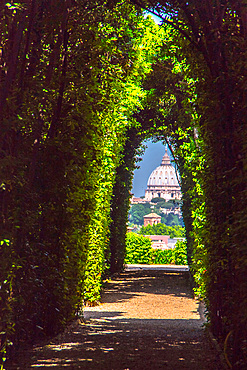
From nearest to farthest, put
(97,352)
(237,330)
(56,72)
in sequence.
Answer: (237,330) < (97,352) < (56,72)

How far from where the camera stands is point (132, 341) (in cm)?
698

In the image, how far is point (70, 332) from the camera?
7602 mm

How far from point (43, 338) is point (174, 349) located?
168cm

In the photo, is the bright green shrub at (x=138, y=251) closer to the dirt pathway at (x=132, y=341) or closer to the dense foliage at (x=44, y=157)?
the dirt pathway at (x=132, y=341)

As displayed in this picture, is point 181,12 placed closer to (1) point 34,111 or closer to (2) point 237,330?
(1) point 34,111

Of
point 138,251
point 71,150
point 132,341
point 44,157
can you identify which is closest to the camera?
point 44,157

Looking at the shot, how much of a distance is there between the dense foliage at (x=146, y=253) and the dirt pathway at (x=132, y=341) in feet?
57.4

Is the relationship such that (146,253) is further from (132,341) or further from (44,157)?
(44,157)

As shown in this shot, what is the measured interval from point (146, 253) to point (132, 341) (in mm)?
24492

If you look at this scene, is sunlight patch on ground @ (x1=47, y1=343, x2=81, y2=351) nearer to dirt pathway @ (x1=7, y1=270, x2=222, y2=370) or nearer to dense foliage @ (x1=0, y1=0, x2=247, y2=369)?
dirt pathway @ (x1=7, y1=270, x2=222, y2=370)

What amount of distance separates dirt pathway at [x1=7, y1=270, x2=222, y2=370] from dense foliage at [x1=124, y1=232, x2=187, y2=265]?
57.4 ft

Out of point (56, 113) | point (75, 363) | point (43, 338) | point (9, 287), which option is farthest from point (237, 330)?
point (56, 113)

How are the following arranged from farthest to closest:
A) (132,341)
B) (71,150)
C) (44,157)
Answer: (132,341)
(71,150)
(44,157)

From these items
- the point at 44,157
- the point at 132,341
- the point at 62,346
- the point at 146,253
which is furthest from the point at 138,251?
the point at 44,157
